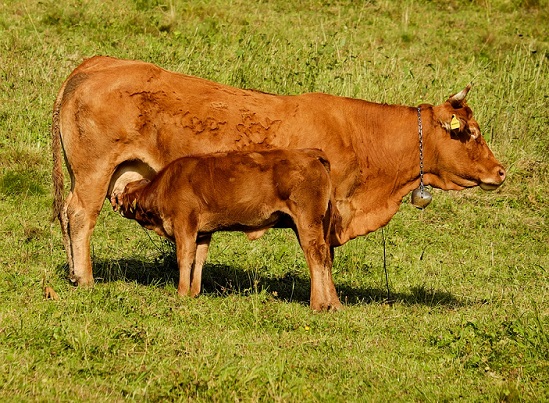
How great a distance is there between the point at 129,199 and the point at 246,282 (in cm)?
157

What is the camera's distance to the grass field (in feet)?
23.3

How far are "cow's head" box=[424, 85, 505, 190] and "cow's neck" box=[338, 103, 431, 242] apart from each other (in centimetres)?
13

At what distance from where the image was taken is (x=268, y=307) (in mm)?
8859

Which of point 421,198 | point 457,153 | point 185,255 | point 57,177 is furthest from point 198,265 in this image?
point 457,153

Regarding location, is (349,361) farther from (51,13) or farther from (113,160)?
(51,13)

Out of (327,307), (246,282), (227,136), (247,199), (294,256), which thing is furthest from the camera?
(294,256)

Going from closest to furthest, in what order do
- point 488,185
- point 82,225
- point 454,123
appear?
point 82,225
point 454,123
point 488,185

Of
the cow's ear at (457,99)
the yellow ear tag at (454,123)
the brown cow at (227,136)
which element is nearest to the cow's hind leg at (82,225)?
the brown cow at (227,136)

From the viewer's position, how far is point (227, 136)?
31.5 feet

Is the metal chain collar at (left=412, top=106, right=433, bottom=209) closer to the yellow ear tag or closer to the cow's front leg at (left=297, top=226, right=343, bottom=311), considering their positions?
the yellow ear tag

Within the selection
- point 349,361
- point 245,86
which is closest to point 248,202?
point 349,361

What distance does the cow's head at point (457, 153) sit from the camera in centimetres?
1034

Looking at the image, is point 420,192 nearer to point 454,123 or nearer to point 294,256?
point 454,123

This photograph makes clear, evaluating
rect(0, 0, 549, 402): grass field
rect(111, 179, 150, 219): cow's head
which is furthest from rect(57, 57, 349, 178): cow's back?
rect(0, 0, 549, 402): grass field
